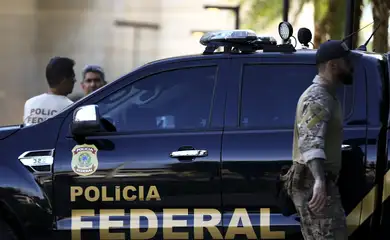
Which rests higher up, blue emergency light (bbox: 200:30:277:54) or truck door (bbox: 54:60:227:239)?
blue emergency light (bbox: 200:30:277:54)

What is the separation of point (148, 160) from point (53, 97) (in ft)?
4.85

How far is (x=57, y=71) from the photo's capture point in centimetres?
561

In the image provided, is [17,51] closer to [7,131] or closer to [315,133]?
[7,131]

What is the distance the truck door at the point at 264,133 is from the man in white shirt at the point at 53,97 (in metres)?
1.64

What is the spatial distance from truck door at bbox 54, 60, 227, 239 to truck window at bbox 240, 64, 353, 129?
0.17 meters

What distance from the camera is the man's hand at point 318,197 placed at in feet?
12.1

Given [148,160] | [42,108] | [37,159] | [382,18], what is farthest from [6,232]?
[382,18]

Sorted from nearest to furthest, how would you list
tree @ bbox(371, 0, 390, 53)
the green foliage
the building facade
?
tree @ bbox(371, 0, 390, 53) < the green foliage < the building facade

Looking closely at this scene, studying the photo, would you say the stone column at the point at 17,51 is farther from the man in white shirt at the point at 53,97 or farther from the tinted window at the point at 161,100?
the tinted window at the point at 161,100

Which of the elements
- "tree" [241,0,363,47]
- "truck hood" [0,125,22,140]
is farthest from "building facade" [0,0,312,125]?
"truck hood" [0,125,22,140]

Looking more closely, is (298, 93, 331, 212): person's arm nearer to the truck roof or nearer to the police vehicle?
the police vehicle

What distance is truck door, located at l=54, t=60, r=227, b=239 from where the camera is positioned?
433 centimetres

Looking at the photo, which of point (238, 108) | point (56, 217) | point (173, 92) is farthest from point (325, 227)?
point (56, 217)

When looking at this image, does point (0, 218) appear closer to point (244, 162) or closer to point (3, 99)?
point (244, 162)
